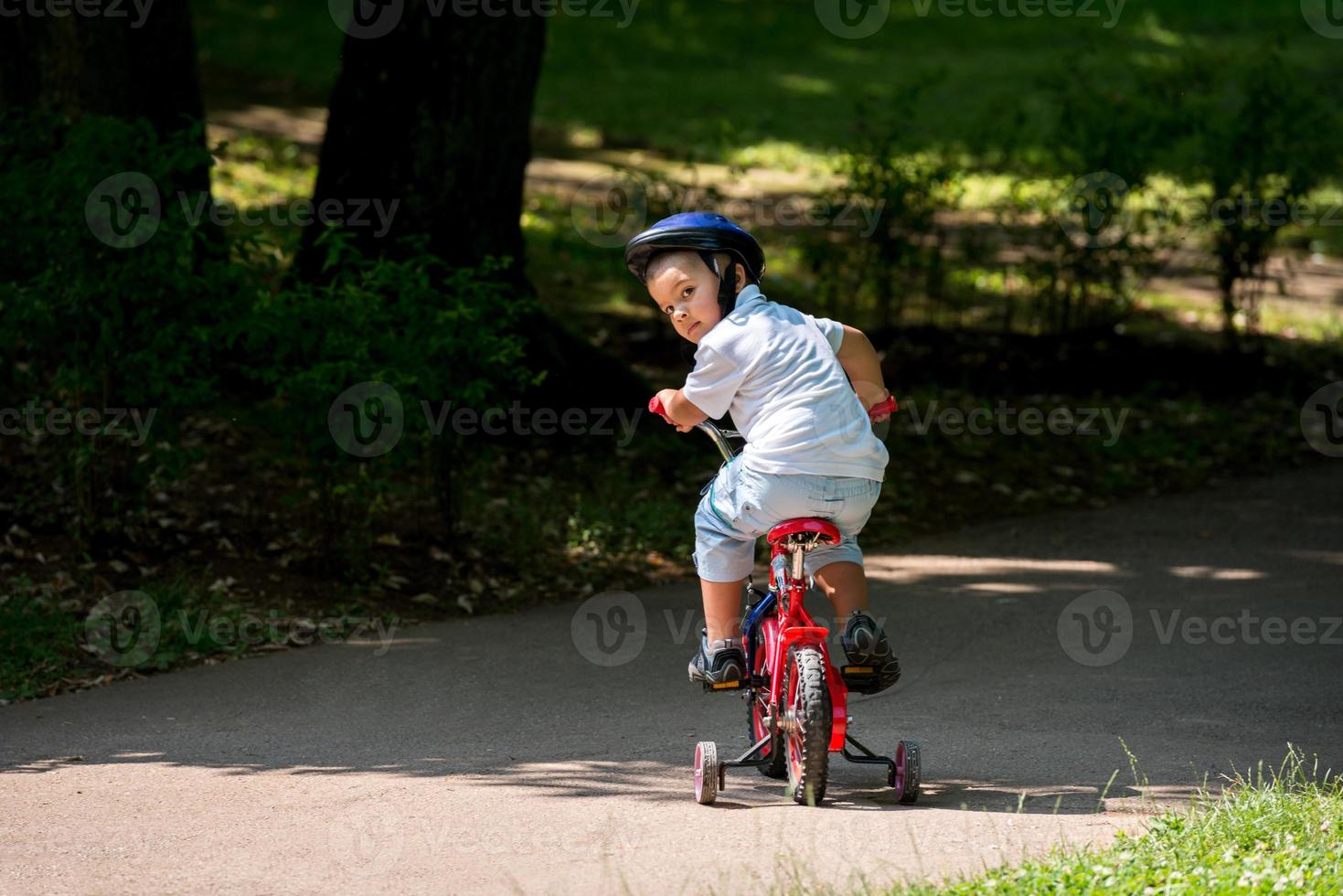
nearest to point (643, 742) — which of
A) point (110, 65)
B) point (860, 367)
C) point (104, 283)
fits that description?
point (860, 367)

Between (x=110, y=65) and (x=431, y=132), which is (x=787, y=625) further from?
(x=110, y=65)

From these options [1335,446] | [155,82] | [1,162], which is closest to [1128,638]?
[1335,446]

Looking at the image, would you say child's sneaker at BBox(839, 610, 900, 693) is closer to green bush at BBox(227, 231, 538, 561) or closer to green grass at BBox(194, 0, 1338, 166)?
green bush at BBox(227, 231, 538, 561)

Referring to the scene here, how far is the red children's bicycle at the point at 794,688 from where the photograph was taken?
455 centimetres

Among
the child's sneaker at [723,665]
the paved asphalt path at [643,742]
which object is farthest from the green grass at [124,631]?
the child's sneaker at [723,665]

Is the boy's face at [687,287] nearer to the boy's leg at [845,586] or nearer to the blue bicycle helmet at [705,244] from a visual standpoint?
the blue bicycle helmet at [705,244]

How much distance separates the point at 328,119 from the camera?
1009 centimetres

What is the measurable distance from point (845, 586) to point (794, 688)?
41 cm

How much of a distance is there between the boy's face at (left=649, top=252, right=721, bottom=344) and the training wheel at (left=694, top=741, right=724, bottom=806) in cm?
129

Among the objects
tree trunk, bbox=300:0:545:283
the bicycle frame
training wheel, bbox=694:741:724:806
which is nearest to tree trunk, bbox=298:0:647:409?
tree trunk, bbox=300:0:545:283

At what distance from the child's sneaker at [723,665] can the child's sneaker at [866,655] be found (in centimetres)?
33

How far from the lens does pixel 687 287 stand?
4828 mm

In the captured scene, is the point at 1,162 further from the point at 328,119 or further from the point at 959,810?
the point at 959,810

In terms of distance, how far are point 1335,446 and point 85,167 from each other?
8508 mm
